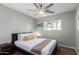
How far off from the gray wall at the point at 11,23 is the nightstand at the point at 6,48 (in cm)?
7

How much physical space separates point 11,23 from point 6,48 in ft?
1.33

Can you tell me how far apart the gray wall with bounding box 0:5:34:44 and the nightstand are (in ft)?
0.21

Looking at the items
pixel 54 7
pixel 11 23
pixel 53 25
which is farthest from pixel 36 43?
pixel 54 7

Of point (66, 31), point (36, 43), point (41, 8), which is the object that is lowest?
point (36, 43)

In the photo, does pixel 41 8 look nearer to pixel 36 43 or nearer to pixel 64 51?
pixel 36 43

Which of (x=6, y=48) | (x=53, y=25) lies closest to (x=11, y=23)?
(x=6, y=48)

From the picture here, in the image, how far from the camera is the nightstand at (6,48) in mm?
1112

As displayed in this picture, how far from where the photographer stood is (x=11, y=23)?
115cm

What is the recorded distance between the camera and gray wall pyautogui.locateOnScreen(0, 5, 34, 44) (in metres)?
1.08

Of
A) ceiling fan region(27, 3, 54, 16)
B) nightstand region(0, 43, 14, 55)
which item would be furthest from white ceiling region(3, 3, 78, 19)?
nightstand region(0, 43, 14, 55)

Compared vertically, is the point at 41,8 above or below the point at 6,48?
above

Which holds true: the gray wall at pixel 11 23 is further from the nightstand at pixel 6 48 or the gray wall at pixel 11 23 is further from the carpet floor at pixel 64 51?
the carpet floor at pixel 64 51

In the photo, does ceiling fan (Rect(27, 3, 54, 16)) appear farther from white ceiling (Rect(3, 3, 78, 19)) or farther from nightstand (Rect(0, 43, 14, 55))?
nightstand (Rect(0, 43, 14, 55))
